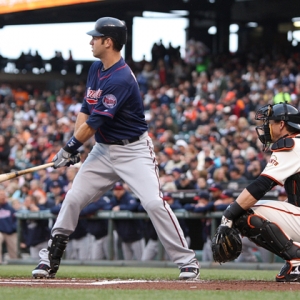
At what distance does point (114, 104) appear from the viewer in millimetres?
6262

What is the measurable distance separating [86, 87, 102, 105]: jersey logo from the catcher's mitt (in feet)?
4.74

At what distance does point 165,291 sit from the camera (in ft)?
16.9

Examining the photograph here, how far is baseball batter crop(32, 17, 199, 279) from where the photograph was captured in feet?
20.6

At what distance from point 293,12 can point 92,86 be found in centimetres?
1875

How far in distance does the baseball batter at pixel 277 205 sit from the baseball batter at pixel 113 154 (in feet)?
1.73

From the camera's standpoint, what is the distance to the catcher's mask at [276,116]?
601cm

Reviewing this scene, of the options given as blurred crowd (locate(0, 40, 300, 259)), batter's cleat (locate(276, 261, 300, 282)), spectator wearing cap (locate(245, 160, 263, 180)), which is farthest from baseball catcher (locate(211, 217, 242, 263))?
spectator wearing cap (locate(245, 160, 263, 180))

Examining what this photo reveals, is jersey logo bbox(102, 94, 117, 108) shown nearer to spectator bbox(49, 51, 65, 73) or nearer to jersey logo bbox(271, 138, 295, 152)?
jersey logo bbox(271, 138, 295, 152)

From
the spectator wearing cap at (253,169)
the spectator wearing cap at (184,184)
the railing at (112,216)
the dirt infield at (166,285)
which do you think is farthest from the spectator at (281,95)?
the dirt infield at (166,285)

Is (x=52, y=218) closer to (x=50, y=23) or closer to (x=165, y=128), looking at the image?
(x=165, y=128)

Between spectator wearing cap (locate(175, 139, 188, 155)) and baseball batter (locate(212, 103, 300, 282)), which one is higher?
baseball batter (locate(212, 103, 300, 282))

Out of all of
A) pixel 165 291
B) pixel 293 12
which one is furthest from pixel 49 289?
pixel 293 12

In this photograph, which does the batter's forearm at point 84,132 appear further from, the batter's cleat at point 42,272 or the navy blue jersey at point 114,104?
the batter's cleat at point 42,272

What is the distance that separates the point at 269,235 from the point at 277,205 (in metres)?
0.30
